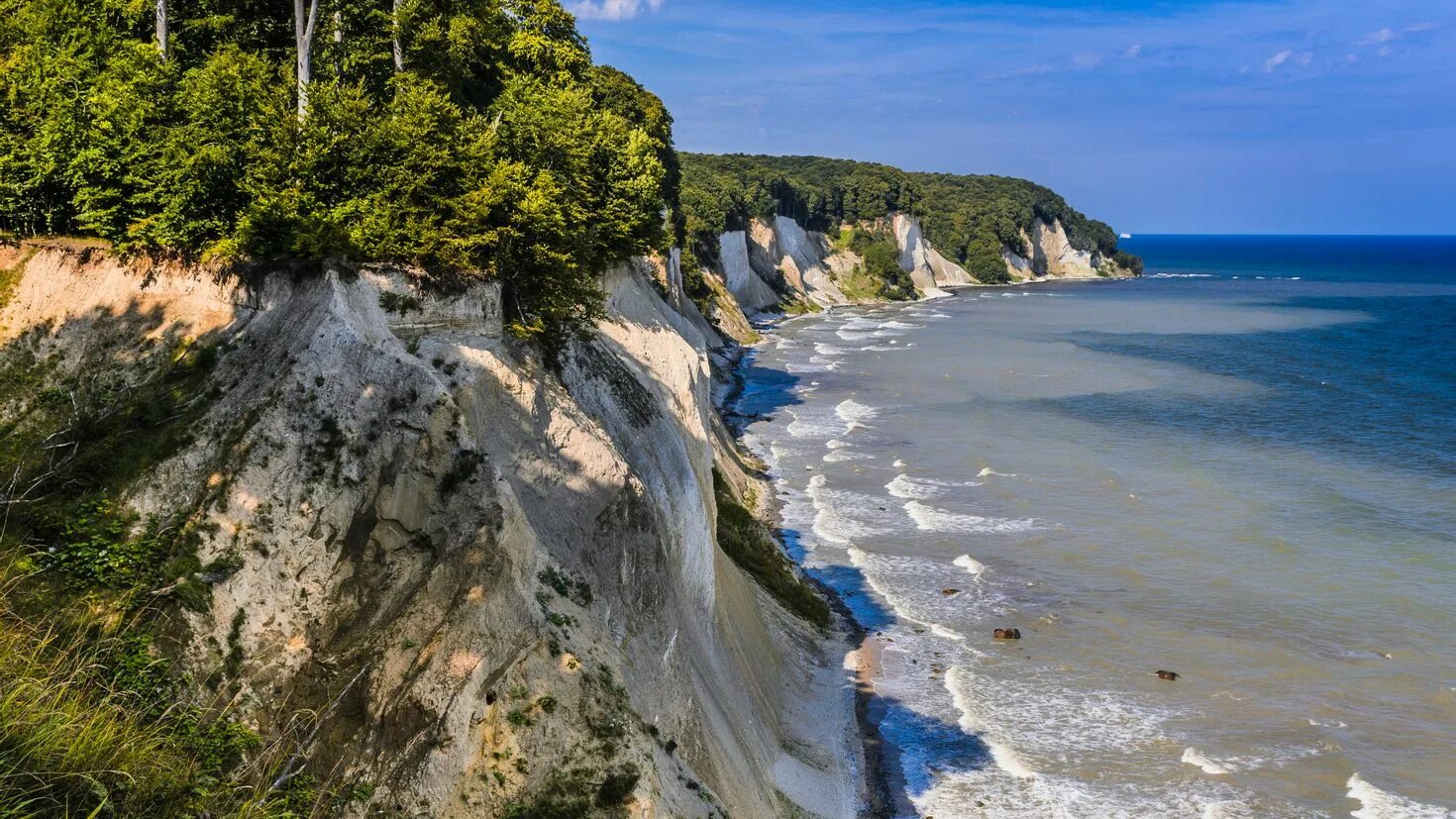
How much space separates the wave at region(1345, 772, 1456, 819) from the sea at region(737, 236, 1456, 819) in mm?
57

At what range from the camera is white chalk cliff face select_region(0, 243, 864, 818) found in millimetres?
14258

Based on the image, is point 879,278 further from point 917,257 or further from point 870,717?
point 870,717

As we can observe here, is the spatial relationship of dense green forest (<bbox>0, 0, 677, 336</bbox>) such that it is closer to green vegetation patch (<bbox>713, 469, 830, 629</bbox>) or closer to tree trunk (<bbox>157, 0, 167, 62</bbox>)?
tree trunk (<bbox>157, 0, 167, 62</bbox>)

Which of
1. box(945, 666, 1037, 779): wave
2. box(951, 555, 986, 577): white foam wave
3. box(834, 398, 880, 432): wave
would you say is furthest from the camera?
box(834, 398, 880, 432): wave

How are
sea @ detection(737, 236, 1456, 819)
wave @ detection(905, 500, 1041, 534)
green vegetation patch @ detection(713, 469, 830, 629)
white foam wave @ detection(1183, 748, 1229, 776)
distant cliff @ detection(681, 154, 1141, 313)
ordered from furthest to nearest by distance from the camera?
distant cliff @ detection(681, 154, 1141, 313) → wave @ detection(905, 500, 1041, 534) → green vegetation patch @ detection(713, 469, 830, 629) → sea @ detection(737, 236, 1456, 819) → white foam wave @ detection(1183, 748, 1229, 776)


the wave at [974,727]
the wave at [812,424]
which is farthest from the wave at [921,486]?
the wave at [974,727]

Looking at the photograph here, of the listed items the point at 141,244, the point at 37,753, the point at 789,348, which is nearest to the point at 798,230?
the point at 789,348

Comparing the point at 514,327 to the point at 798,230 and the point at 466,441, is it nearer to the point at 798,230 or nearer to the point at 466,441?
the point at 466,441

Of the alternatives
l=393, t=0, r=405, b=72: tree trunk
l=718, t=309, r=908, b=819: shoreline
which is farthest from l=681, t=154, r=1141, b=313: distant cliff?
l=393, t=0, r=405, b=72: tree trunk

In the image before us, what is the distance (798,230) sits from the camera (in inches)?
6161

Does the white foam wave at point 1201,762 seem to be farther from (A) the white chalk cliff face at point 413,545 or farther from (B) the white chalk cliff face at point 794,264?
(B) the white chalk cliff face at point 794,264

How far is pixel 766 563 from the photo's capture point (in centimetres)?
3278

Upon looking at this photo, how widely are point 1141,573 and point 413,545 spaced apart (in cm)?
3037

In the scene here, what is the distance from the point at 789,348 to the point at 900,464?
1879 inches
